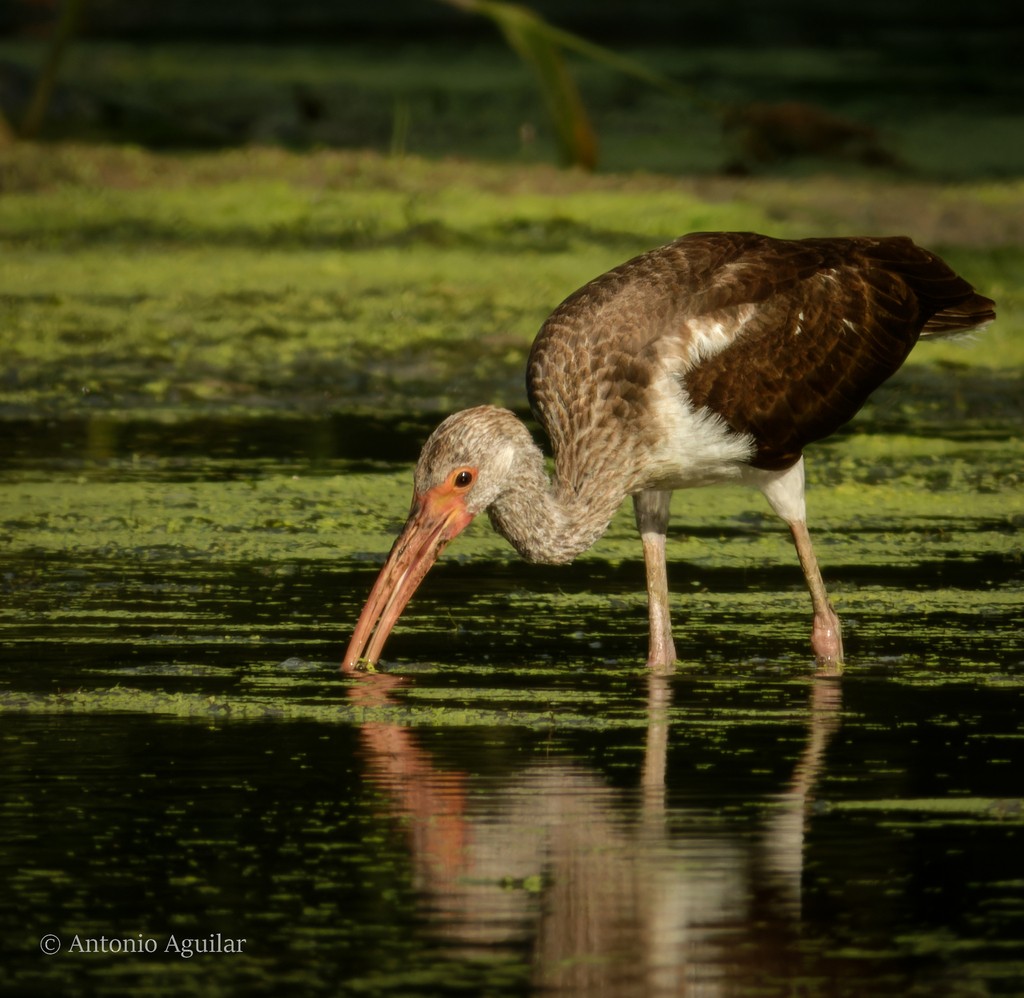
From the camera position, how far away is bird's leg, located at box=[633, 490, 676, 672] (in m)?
7.74

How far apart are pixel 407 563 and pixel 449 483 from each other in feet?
0.91

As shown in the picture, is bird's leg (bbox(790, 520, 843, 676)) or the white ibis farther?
the white ibis

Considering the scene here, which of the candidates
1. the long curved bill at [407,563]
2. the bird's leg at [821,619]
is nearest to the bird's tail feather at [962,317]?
the bird's leg at [821,619]

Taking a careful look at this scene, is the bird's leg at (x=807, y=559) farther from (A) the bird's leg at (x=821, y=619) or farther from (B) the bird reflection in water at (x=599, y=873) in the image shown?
(B) the bird reflection in water at (x=599, y=873)

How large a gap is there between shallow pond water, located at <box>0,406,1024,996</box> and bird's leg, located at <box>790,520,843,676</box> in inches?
2.9

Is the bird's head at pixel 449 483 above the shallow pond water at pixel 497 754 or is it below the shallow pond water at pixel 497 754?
above

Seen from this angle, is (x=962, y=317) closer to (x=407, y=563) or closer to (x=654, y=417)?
(x=654, y=417)

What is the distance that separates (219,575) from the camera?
347 inches

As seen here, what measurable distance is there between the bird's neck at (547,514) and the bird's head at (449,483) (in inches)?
4.3

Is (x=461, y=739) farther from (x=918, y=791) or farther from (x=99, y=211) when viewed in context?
(x=99, y=211)

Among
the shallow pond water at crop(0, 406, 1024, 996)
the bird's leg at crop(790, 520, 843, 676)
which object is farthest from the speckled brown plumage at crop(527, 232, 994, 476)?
the shallow pond water at crop(0, 406, 1024, 996)

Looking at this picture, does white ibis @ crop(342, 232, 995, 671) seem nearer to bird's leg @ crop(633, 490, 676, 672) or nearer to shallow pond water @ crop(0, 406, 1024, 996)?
bird's leg @ crop(633, 490, 676, 672)

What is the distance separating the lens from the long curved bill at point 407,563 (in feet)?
24.8

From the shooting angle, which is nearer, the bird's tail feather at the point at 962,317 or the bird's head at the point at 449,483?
the bird's head at the point at 449,483
